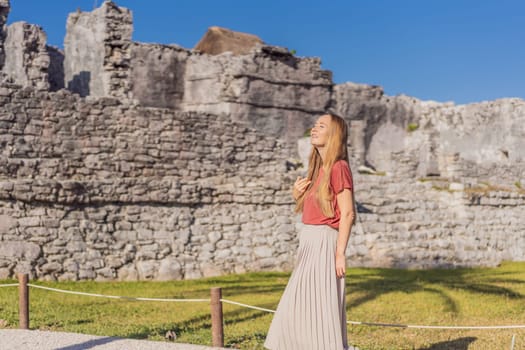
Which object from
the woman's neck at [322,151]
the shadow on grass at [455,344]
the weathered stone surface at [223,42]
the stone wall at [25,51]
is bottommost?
the shadow on grass at [455,344]

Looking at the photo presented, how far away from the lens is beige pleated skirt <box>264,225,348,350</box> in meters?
5.16

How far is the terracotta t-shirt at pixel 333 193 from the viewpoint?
5.18 metres

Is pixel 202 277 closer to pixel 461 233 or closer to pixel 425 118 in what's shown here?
pixel 461 233

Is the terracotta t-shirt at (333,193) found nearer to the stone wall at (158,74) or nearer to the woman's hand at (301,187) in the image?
the woman's hand at (301,187)

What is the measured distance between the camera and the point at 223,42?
105 ft

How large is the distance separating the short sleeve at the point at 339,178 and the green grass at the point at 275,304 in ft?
8.88

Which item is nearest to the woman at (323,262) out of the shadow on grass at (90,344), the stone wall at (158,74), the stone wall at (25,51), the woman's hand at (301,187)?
the woman's hand at (301,187)

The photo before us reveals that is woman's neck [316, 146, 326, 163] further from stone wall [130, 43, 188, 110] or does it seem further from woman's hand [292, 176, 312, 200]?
stone wall [130, 43, 188, 110]

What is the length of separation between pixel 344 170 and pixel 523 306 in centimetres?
598

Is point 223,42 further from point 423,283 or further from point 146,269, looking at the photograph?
point 423,283

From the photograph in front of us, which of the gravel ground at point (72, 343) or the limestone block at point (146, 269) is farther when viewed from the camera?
the limestone block at point (146, 269)

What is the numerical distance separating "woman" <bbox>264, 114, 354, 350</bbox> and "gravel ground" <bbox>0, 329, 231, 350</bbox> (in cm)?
202

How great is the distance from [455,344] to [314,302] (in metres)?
3.17

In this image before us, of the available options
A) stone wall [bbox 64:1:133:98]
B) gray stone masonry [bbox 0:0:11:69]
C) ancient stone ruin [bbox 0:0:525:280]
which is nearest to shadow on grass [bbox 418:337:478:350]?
ancient stone ruin [bbox 0:0:525:280]
